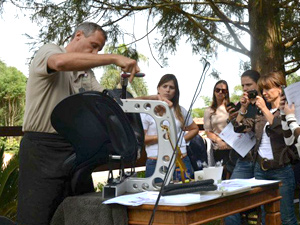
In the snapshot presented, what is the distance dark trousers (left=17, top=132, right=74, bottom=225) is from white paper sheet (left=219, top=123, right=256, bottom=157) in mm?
1681

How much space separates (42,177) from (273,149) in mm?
1681

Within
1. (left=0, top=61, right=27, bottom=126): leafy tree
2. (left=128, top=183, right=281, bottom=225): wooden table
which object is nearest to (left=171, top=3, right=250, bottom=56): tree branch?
(left=128, top=183, right=281, bottom=225): wooden table

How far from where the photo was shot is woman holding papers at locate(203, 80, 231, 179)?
15.2 ft

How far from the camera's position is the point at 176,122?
161 inches

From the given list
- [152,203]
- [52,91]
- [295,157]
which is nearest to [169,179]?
[152,203]

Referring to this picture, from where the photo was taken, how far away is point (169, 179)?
2.23m

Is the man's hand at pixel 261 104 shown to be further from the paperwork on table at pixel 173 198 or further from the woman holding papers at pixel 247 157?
the paperwork on table at pixel 173 198

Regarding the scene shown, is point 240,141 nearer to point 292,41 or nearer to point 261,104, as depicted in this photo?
point 261,104

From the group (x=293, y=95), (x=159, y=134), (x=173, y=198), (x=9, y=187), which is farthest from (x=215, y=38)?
(x=173, y=198)

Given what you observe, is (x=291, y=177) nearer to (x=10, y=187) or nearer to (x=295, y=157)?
(x=295, y=157)

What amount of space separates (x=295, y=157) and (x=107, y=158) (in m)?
1.54

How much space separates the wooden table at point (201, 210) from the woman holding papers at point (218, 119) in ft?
6.33

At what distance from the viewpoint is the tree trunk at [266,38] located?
17.2ft

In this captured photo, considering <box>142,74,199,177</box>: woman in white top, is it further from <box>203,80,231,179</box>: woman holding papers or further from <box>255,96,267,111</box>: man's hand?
<box>255,96,267,111</box>: man's hand
